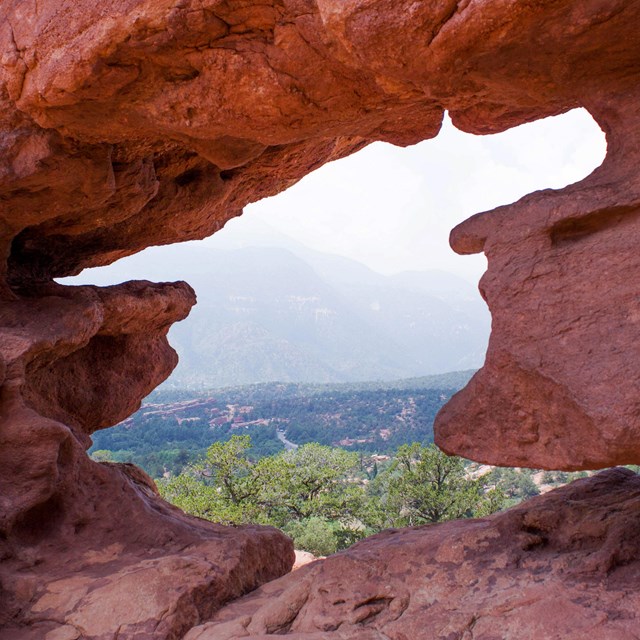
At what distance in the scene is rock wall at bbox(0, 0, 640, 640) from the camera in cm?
467

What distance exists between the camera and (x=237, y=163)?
279 inches

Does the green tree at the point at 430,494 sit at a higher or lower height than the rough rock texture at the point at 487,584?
lower

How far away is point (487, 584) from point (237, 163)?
5072 millimetres

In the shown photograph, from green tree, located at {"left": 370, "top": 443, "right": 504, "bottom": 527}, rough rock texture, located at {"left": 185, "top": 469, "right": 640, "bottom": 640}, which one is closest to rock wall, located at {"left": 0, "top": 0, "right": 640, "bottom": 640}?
rough rock texture, located at {"left": 185, "top": 469, "right": 640, "bottom": 640}

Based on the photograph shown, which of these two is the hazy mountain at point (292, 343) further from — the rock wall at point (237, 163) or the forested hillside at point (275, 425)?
the rock wall at point (237, 163)

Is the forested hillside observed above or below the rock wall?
below

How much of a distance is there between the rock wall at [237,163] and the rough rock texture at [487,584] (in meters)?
0.95

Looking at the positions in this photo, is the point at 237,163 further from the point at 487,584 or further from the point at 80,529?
the point at 487,584

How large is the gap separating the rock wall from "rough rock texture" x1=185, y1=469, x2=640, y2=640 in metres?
0.95

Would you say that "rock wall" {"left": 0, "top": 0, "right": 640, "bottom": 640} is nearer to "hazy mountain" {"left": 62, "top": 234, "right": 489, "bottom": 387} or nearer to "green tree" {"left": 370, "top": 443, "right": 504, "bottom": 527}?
"green tree" {"left": 370, "top": 443, "right": 504, "bottom": 527}

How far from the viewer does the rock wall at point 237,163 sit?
15.3 ft

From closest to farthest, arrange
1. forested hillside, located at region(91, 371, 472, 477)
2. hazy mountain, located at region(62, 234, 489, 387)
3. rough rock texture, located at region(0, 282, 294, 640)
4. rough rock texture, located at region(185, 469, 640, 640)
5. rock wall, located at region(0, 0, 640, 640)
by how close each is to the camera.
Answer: rough rock texture, located at region(185, 469, 640, 640)
rock wall, located at region(0, 0, 640, 640)
rough rock texture, located at region(0, 282, 294, 640)
forested hillside, located at region(91, 371, 472, 477)
hazy mountain, located at region(62, 234, 489, 387)

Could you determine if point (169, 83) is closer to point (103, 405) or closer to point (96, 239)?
point (96, 239)

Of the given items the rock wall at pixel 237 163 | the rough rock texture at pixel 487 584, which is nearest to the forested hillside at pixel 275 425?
the rock wall at pixel 237 163
